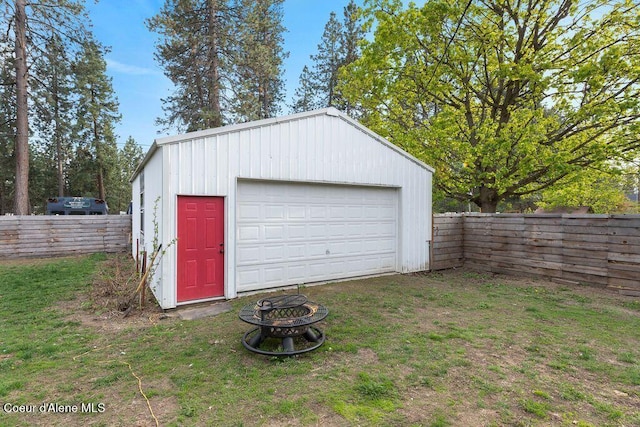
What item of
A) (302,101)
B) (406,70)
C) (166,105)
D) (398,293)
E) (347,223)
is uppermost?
(302,101)

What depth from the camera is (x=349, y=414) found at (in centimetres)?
251

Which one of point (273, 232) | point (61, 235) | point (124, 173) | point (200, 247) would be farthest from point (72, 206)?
point (124, 173)

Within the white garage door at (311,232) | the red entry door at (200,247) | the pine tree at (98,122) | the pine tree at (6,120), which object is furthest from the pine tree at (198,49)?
the red entry door at (200,247)

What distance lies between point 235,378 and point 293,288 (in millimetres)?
3673

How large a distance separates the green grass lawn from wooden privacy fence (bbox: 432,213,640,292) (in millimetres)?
1227

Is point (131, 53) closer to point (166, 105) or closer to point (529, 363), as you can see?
point (166, 105)

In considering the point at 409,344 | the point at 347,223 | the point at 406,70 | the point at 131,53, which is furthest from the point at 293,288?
the point at 131,53

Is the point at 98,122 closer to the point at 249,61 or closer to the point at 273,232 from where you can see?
the point at 249,61

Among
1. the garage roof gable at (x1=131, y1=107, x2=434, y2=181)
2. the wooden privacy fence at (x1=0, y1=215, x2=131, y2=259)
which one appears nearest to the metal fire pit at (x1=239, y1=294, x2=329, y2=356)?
the garage roof gable at (x1=131, y1=107, x2=434, y2=181)

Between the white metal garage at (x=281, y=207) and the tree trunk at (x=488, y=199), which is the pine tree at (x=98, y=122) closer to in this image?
the white metal garage at (x=281, y=207)

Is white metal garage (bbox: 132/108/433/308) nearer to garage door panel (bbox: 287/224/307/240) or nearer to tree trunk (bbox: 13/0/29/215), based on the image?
garage door panel (bbox: 287/224/307/240)

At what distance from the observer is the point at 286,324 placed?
3.36m

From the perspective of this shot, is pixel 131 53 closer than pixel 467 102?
No

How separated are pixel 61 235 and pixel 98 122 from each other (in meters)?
14.8
